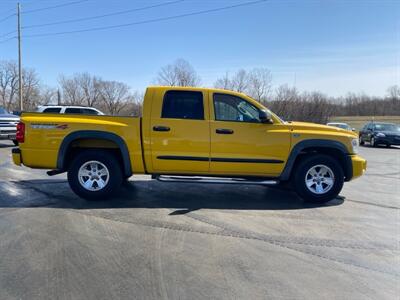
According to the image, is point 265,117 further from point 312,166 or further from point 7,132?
point 7,132

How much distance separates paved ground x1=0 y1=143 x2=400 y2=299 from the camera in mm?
3154

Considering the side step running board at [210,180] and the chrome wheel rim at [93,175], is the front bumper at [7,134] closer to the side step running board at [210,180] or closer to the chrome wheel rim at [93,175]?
the chrome wheel rim at [93,175]

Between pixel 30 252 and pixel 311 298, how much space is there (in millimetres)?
3126

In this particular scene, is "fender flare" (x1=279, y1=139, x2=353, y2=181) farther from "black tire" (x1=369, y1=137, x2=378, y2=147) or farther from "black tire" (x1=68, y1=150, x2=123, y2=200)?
"black tire" (x1=369, y1=137, x2=378, y2=147)

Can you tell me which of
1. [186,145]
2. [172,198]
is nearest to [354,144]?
[186,145]

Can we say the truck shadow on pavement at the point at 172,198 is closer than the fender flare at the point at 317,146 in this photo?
Yes

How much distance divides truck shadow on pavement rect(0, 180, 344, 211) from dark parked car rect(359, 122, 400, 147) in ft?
54.9

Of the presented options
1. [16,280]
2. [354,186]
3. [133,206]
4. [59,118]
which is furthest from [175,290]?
[354,186]

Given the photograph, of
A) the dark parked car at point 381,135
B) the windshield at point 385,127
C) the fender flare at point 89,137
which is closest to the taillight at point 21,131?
the fender flare at point 89,137

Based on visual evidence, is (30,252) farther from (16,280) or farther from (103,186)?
(103,186)

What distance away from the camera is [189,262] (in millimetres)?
3672

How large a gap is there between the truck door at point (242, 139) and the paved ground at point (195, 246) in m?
0.72

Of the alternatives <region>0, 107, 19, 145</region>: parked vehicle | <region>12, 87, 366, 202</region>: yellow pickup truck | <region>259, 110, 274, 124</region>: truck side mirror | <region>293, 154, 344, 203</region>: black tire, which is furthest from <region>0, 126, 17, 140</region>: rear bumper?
<region>293, 154, 344, 203</region>: black tire

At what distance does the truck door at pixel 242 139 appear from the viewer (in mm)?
6008
